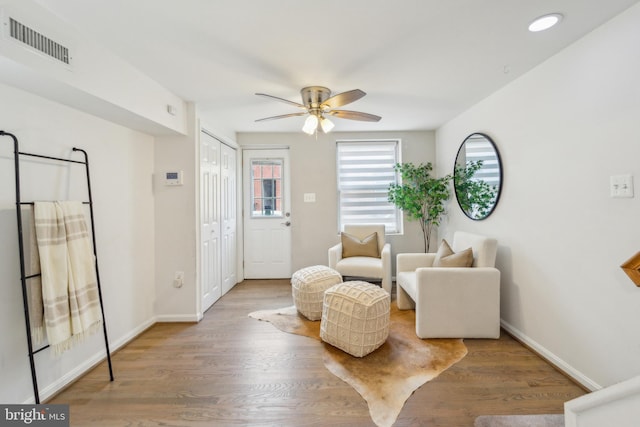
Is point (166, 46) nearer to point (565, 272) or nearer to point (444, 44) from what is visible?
point (444, 44)

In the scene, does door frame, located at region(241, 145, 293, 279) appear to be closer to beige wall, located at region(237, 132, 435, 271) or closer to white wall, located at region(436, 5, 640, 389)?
beige wall, located at region(237, 132, 435, 271)

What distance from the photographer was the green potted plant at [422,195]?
3.84 meters

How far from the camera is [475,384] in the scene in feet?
6.18

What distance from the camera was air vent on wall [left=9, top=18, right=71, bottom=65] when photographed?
142 centimetres

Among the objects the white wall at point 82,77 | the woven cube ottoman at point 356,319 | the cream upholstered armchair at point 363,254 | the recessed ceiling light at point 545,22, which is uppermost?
the recessed ceiling light at point 545,22

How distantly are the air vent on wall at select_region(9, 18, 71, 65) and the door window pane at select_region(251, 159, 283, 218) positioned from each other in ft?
9.48

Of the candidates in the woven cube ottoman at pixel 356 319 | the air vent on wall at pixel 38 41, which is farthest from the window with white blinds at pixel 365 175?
the air vent on wall at pixel 38 41

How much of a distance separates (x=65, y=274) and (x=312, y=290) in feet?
6.28

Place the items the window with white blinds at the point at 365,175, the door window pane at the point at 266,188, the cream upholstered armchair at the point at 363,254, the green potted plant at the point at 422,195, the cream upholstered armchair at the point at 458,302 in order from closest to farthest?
1. the cream upholstered armchair at the point at 458,302
2. the cream upholstered armchair at the point at 363,254
3. the green potted plant at the point at 422,195
4. the window with white blinds at the point at 365,175
5. the door window pane at the point at 266,188

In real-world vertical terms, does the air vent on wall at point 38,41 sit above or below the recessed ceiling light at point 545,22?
below

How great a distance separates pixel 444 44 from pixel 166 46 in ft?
6.16

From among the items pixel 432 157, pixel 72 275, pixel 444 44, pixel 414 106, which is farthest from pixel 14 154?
pixel 432 157

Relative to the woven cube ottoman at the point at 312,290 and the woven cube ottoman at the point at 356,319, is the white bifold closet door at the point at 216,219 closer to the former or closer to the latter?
the woven cube ottoman at the point at 312,290

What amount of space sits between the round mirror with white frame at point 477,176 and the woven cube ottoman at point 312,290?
1.70m
